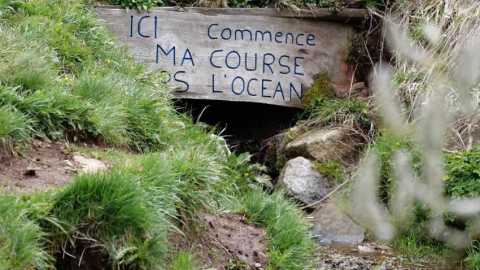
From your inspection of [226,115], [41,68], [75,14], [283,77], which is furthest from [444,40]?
[41,68]

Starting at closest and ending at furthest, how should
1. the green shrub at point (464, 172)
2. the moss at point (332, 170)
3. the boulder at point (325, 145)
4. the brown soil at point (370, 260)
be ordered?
the green shrub at point (464, 172), the brown soil at point (370, 260), the moss at point (332, 170), the boulder at point (325, 145)

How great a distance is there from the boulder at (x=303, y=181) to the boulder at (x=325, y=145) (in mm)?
107

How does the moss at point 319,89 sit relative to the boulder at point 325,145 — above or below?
above

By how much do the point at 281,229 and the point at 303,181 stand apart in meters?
2.31

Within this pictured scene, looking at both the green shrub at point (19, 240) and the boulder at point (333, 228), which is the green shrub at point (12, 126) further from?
the boulder at point (333, 228)

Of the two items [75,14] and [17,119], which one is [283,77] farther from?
[17,119]

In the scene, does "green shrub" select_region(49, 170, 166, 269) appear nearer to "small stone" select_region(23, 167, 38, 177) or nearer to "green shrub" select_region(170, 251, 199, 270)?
"green shrub" select_region(170, 251, 199, 270)

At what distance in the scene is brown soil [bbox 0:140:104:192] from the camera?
3631 mm

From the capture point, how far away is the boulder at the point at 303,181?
21.6 feet

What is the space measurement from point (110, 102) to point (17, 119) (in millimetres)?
836

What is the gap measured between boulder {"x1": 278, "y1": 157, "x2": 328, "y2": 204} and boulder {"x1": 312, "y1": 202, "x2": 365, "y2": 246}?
207mm

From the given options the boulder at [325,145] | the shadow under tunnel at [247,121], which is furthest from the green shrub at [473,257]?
the shadow under tunnel at [247,121]

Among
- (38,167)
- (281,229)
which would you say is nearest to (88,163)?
(38,167)

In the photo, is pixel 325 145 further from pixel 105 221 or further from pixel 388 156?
pixel 105 221
